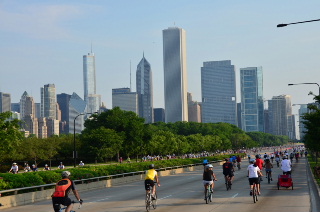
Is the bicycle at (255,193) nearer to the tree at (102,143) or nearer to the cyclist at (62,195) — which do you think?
the cyclist at (62,195)

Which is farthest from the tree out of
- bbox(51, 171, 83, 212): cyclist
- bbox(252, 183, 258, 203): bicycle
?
bbox(51, 171, 83, 212): cyclist

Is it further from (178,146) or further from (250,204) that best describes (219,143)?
(250,204)

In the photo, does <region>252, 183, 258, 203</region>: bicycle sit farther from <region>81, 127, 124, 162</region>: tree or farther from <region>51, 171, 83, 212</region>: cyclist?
<region>81, 127, 124, 162</region>: tree

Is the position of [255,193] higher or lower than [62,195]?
lower

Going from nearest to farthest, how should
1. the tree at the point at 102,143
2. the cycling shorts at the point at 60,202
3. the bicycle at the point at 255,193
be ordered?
the cycling shorts at the point at 60,202, the bicycle at the point at 255,193, the tree at the point at 102,143

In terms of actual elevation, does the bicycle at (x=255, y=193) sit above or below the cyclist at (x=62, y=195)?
below

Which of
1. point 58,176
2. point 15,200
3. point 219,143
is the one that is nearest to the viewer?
point 15,200

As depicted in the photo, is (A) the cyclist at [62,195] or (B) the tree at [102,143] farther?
(B) the tree at [102,143]

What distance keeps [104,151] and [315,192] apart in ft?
252

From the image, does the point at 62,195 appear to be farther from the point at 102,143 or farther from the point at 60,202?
the point at 102,143

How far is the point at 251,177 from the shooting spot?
23453mm

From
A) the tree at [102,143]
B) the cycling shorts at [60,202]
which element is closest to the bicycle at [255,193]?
the cycling shorts at [60,202]

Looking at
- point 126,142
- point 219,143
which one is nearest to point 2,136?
point 126,142

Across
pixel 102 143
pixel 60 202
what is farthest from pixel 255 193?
pixel 102 143
